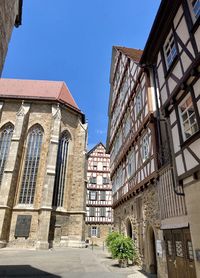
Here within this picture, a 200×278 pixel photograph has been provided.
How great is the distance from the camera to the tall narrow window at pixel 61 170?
2086 cm

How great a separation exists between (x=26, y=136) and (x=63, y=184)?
21.4 ft

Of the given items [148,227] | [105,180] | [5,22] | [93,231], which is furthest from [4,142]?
[148,227]

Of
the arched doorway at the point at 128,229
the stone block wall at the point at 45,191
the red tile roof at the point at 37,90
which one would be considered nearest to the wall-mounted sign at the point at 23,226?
the stone block wall at the point at 45,191

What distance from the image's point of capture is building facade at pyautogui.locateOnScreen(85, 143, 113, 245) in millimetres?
26453

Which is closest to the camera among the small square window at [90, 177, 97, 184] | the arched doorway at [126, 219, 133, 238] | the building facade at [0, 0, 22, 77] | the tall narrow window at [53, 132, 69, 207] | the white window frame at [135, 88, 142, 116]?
the building facade at [0, 0, 22, 77]

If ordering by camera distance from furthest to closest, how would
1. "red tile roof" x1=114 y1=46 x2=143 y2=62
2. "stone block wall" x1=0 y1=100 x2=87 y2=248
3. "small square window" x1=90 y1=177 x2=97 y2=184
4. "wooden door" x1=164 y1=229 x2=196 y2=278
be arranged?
"small square window" x1=90 y1=177 x2=97 y2=184 → "stone block wall" x1=0 y1=100 x2=87 y2=248 → "red tile roof" x1=114 y1=46 x2=143 y2=62 → "wooden door" x1=164 y1=229 x2=196 y2=278

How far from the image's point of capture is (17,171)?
2056cm

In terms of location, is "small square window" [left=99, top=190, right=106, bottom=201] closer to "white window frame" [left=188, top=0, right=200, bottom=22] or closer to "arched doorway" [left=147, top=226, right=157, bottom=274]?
"arched doorway" [left=147, top=226, right=157, bottom=274]

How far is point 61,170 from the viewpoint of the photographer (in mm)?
22109

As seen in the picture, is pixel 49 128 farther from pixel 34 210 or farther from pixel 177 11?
pixel 177 11

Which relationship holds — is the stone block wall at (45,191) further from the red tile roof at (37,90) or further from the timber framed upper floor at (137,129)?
the timber framed upper floor at (137,129)

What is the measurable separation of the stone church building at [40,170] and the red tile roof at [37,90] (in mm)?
119

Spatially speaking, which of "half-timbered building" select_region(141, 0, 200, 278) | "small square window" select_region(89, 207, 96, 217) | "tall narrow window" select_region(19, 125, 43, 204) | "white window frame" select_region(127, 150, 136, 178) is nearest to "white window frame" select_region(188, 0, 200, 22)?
"half-timbered building" select_region(141, 0, 200, 278)

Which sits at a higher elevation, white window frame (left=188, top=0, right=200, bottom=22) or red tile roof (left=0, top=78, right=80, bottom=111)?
red tile roof (left=0, top=78, right=80, bottom=111)
